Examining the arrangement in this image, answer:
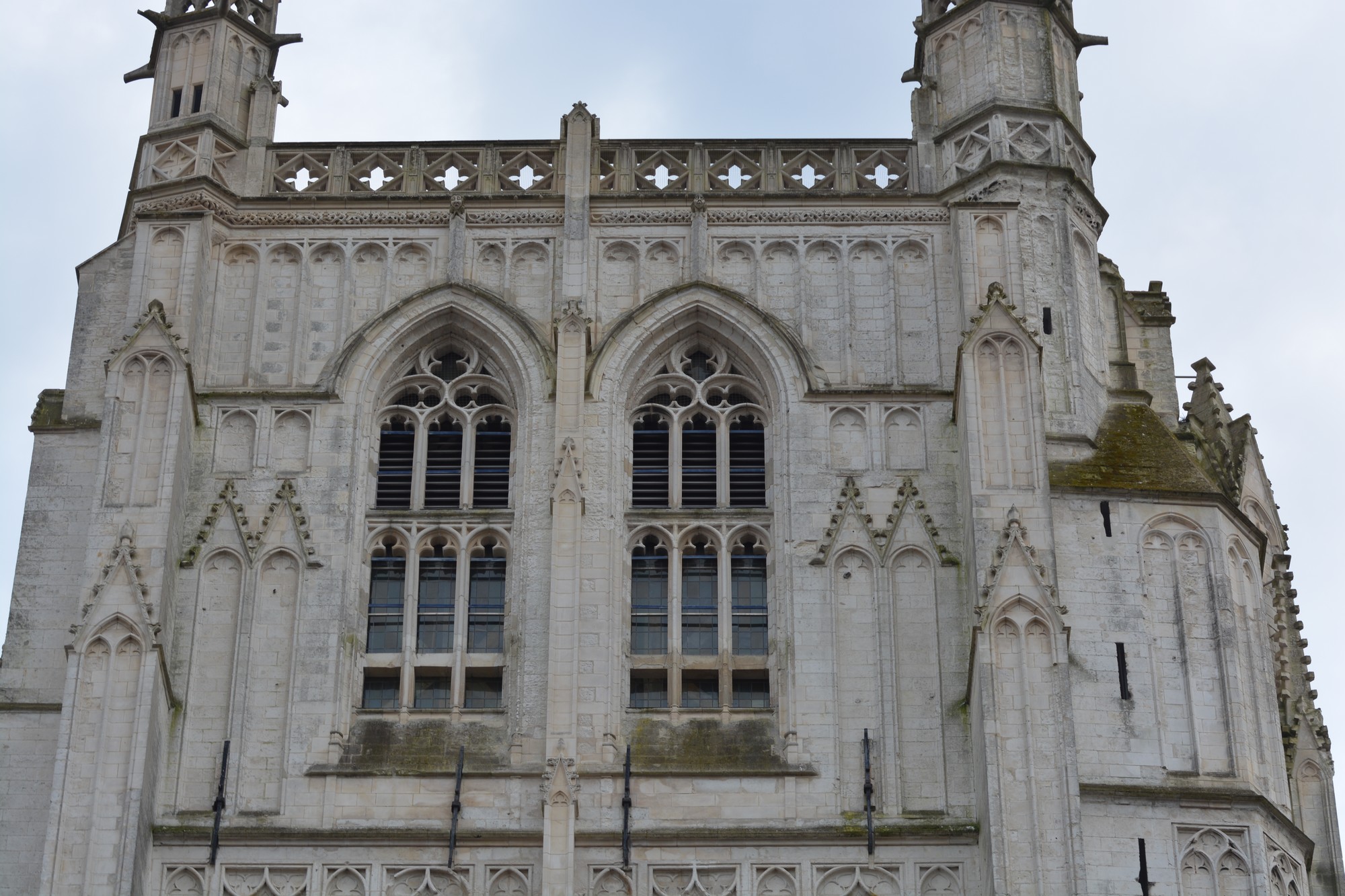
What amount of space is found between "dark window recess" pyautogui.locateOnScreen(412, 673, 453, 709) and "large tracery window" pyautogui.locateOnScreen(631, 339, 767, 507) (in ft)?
9.45

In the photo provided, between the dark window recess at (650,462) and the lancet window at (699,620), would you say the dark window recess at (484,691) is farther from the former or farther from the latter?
the dark window recess at (650,462)

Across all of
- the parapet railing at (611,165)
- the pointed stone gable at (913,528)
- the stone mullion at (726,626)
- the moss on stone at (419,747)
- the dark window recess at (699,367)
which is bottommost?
the moss on stone at (419,747)

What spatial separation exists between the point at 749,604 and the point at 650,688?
1.44 meters

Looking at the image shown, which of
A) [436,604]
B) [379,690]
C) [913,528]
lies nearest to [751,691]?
[913,528]

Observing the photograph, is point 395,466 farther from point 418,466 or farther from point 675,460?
point 675,460

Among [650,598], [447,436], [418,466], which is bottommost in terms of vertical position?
[650,598]

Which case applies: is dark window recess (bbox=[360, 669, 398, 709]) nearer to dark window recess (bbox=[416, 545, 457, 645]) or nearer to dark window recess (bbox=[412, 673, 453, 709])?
dark window recess (bbox=[412, 673, 453, 709])

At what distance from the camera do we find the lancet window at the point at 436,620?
1202 inches

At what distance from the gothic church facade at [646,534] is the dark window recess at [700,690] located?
38 mm

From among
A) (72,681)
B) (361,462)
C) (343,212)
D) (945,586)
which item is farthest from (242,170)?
(945,586)

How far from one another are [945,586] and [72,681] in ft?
29.4

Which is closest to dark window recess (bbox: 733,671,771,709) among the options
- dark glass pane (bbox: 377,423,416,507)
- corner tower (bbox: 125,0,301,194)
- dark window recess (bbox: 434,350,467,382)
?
dark glass pane (bbox: 377,423,416,507)

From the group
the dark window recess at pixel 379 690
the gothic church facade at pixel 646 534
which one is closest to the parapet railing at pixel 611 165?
the gothic church facade at pixel 646 534

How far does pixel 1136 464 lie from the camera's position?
31.0m
